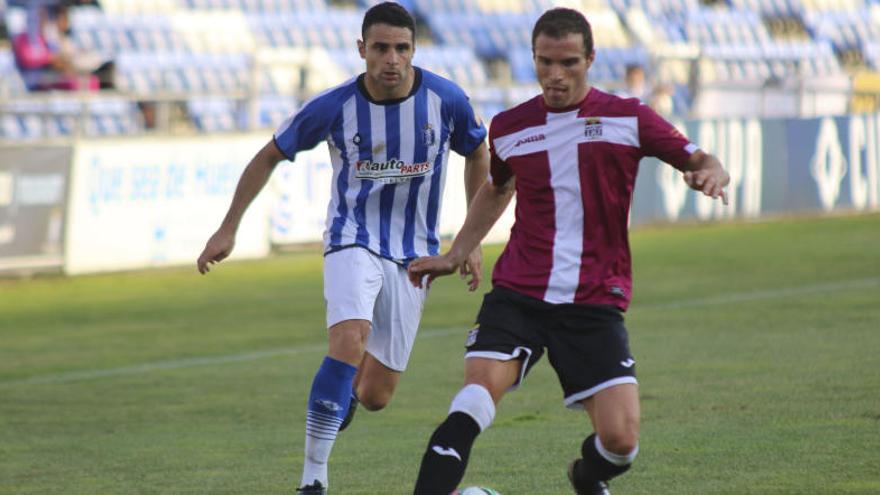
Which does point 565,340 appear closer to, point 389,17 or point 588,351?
point 588,351

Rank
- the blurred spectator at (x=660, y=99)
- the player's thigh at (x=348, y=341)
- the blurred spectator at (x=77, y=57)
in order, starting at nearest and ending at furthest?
1. the player's thigh at (x=348, y=341)
2. the blurred spectator at (x=77, y=57)
3. the blurred spectator at (x=660, y=99)

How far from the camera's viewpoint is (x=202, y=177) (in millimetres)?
17078

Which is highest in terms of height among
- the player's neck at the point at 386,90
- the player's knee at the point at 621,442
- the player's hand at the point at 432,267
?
the player's neck at the point at 386,90

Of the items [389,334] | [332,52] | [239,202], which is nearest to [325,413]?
[389,334]

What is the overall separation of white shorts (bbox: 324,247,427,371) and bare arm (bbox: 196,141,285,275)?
459 mm

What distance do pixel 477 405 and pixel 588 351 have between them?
1.47 feet

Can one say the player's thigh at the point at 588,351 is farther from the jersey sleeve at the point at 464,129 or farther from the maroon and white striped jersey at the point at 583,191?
the jersey sleeve at the point at 464,129

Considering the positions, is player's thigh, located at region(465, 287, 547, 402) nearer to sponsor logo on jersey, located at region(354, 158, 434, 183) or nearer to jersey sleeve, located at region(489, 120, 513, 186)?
jersey sleeve, located at region(489, 120, 513, 186)

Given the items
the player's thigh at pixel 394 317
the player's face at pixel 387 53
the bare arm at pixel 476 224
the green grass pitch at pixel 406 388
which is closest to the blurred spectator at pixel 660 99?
the green grass pitch at pixel 406 388

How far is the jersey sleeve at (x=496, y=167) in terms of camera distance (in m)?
5.82

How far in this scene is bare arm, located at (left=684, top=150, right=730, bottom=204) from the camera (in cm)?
522

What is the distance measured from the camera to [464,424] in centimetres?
533

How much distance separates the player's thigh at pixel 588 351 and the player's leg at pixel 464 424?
0.16 meters

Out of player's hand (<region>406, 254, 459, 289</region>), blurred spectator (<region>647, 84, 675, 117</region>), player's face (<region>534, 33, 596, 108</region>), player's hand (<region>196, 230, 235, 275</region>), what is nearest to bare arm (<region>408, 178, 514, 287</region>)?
player's hand (<region>406, 254, 459, 289</region>)
